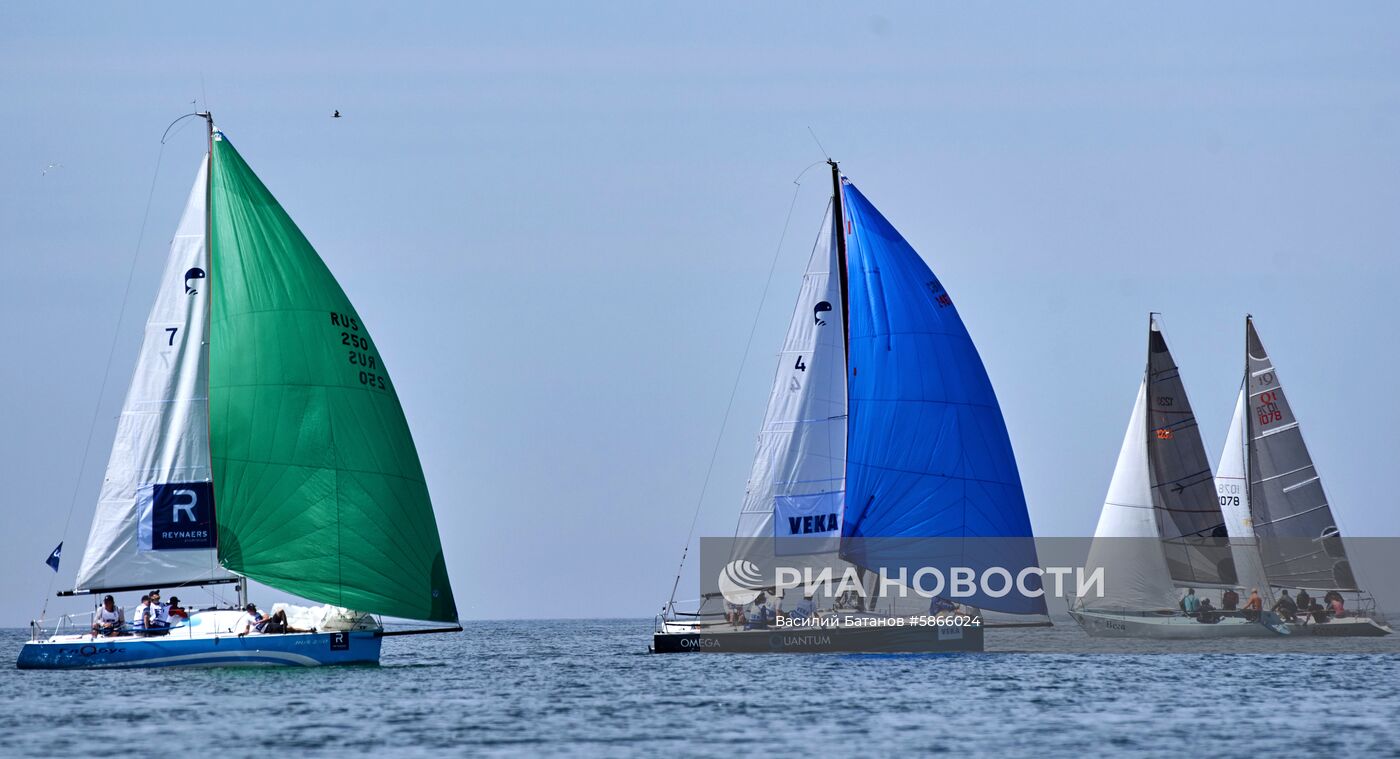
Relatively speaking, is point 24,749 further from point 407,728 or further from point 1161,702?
point 1161,702

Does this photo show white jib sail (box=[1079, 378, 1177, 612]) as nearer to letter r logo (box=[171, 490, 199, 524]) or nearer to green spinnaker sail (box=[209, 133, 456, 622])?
green spinnaker sail (box=[209, 133, 456, 622])

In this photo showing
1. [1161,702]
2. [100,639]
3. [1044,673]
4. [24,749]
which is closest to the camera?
[24,749]

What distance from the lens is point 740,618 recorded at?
47.8 m

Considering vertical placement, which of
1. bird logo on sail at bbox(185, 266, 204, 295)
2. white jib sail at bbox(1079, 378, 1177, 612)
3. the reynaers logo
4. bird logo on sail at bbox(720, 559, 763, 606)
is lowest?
bird logo on sail at bbox(720, 559, 763, 606)

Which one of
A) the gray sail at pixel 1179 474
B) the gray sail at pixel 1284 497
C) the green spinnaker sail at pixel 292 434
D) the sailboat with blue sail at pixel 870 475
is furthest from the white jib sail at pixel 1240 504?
the green spinnaker sail at pixel 292 434

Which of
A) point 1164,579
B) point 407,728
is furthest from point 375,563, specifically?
point 1164,579

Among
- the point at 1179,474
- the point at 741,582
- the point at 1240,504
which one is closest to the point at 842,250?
the point at 741,582

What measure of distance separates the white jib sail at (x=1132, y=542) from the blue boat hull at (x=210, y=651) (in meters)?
29.1

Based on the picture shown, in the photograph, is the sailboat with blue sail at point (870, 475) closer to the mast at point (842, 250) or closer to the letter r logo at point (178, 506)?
the mast at point (842, 250)

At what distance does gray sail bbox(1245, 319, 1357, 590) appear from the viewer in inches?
2559

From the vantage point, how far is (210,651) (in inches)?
1598

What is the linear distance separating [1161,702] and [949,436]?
1186 cm

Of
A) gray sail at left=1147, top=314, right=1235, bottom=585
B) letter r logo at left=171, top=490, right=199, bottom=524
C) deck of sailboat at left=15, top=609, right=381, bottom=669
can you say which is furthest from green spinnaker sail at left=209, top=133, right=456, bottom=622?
gray sail at left=1147, top=314, right=1235, bottom=585

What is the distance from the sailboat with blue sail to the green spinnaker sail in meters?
9.24
